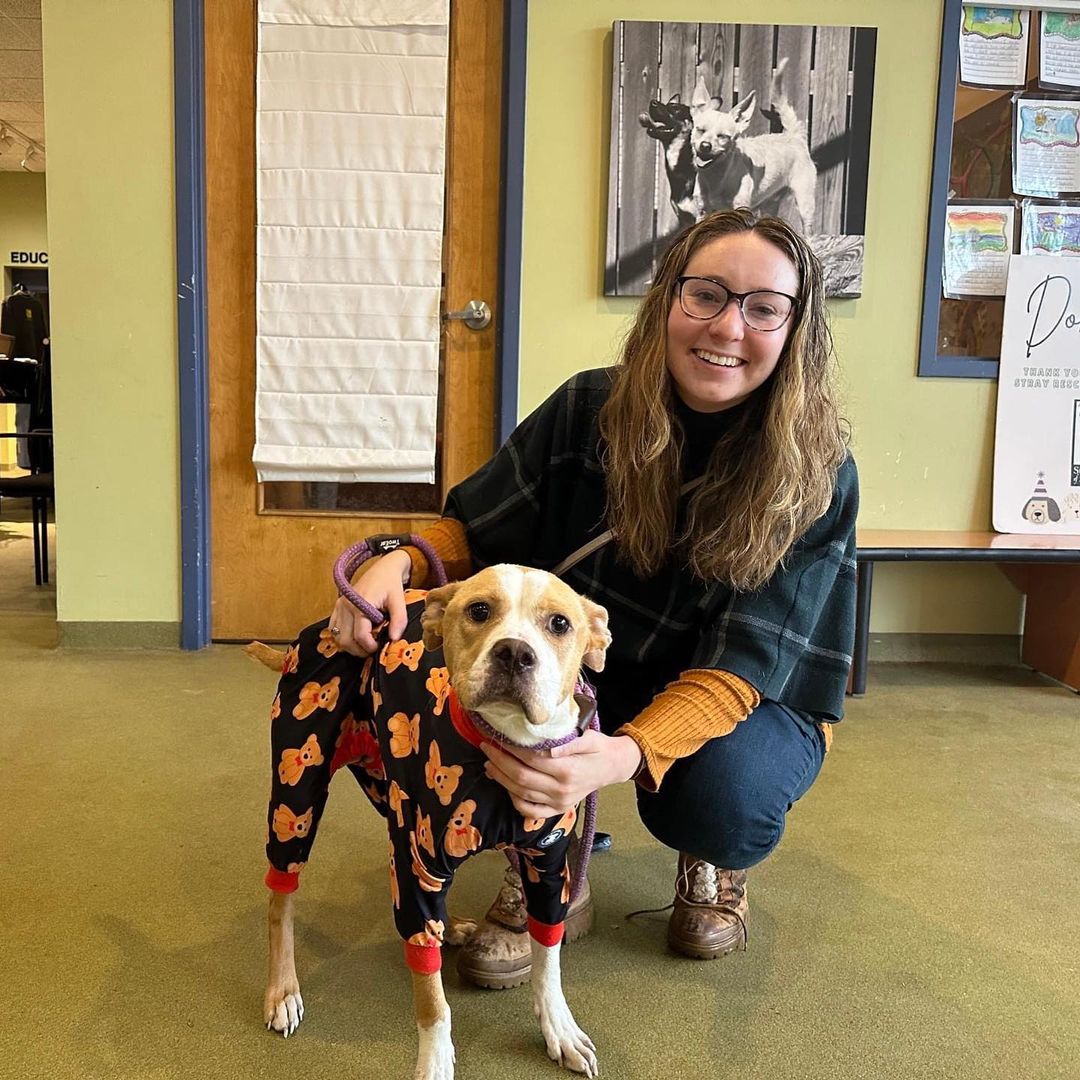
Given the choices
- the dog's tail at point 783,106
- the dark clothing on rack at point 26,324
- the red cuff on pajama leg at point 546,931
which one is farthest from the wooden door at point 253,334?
the dark clothing on rack at point 26,324

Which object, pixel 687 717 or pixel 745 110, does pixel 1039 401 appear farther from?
pixel 687 717

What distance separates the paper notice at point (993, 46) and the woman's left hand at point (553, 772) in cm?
291

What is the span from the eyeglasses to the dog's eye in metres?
0.58

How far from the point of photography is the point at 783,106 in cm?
296

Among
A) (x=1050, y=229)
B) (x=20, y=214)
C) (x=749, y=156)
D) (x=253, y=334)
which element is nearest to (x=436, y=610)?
(x=253, y=334)

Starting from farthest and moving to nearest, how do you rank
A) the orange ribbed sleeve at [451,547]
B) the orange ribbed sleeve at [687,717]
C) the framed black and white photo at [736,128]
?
1. the framed black and white photo at [736,128]
2. the orange ribbed sleeve at [451,547]
3. the orange ribbed sleeve at [687,717]

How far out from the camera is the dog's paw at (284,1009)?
1.31 metres

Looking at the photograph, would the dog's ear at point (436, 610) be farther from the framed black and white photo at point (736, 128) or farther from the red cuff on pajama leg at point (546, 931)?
the framed black and white photo at point (736, 128)

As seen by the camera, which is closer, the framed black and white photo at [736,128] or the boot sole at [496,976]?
the boot sole at [496,976]

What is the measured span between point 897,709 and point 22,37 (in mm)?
5718

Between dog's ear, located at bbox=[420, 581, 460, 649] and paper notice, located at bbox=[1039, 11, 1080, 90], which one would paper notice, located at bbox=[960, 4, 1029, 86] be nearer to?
paper notice, located at bbox=[1039, 11, 1080, 90]

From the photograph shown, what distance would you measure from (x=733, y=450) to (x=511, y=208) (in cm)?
189

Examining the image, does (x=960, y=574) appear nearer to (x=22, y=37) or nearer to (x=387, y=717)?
(x=387, y=717)

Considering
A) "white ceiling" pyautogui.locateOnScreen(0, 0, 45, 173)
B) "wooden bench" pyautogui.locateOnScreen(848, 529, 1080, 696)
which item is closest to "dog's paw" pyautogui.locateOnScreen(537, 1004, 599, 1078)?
"wooden bench" pyautogui.locateOnScreen(848, 529, 1080, 696)
